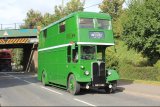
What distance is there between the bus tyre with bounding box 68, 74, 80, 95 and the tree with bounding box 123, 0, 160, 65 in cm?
1214

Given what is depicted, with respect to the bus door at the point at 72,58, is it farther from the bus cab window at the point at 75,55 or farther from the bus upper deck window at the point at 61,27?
the bus upper deck window at the point at 61,27

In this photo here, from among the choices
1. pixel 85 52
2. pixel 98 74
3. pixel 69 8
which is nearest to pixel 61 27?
pixel 85 52

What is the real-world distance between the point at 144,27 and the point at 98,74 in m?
12.0

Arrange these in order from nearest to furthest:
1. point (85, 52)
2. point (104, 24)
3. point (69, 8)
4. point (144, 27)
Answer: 1. point (85, 52)
2. point (104, 24)
3. point (144, 27)
4. point (69, 8)

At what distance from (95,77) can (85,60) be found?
103 cm

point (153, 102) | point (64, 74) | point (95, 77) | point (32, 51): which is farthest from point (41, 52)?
point (32, 51)

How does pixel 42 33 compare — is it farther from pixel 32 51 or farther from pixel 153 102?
pixel 32 51

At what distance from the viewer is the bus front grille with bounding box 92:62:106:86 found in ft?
70.1

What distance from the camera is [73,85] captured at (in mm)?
21312

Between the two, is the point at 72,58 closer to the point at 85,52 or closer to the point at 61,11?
the point at 85,52

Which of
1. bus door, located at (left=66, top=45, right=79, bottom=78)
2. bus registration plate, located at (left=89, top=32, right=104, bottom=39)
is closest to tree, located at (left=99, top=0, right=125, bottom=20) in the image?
bus door, located at (left=66, top=45, right=79, bottom=78)

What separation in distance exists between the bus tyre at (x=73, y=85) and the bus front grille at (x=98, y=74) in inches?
36.8

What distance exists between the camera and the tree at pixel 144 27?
3216 centimetres

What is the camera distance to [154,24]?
31.8 meters
